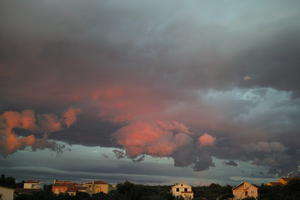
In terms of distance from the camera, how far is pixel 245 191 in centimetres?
8375

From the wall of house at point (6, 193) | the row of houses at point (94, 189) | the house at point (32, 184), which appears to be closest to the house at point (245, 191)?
the row of houses at point (94, 189)

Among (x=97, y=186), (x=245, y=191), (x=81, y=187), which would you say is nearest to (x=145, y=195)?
(x=245, y=191)

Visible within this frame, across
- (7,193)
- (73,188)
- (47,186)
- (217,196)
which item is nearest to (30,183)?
(47,186)

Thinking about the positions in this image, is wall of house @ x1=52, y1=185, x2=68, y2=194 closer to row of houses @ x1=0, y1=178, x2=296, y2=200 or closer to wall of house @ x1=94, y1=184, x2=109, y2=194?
row of houses @ x1=0, y1=178, x2=296, y2=200

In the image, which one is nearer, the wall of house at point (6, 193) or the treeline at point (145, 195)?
the treeline at point (145, 195)

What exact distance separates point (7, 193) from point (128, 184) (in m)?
27.5

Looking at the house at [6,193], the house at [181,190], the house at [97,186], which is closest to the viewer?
the house at [6,193]

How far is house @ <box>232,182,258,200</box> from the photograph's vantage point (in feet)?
273

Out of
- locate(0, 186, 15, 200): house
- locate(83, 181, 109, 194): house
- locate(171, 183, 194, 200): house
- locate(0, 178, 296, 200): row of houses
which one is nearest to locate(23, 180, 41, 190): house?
locate(0, 178, 296, 200): row of houses

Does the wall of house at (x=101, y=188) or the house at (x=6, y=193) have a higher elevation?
the house at (x=6, y=193)

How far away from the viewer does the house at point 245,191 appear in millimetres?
83088

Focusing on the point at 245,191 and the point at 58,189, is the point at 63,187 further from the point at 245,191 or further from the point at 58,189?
the point at 245,191

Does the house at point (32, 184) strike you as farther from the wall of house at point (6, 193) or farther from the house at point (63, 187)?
the wall of house at point (6, 193)

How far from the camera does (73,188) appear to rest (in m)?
97.9
